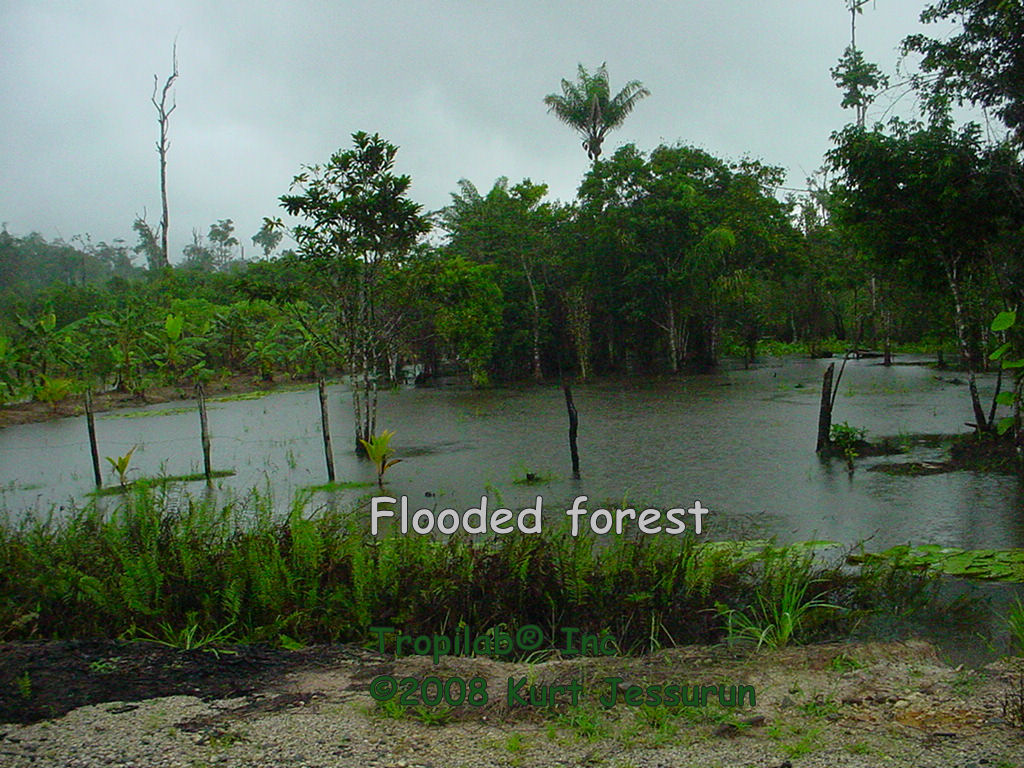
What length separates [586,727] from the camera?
3.08 meters

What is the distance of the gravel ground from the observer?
112 inches

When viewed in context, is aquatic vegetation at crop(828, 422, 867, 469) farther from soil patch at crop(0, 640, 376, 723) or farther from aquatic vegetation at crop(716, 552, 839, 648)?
soil patch at crop(0, 640, 376, 723)

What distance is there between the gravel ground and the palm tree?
32.7m

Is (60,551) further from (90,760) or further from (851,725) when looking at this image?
(851,725)

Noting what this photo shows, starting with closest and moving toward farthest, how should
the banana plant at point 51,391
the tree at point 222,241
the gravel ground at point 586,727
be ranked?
the gravel ground at point 586,727 → the banana plant at point 51,391 → the tree at point 222,241

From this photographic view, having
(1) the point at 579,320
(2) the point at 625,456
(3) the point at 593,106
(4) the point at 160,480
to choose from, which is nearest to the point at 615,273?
(1) the point at 579,320

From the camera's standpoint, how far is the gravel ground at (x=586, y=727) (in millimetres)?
2836

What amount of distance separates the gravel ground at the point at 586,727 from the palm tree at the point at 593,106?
3273 cm

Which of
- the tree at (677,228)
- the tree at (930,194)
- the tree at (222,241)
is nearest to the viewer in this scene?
the tree at (930,194)

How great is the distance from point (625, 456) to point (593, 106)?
25313 millimetres

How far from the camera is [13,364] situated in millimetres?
20234

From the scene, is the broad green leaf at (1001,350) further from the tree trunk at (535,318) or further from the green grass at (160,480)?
the tree trunk at (535,318)

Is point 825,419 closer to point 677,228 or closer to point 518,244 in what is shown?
point 677,228

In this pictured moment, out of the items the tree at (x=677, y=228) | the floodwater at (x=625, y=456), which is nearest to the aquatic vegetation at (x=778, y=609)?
the floodwater at (x=625, y=456)
